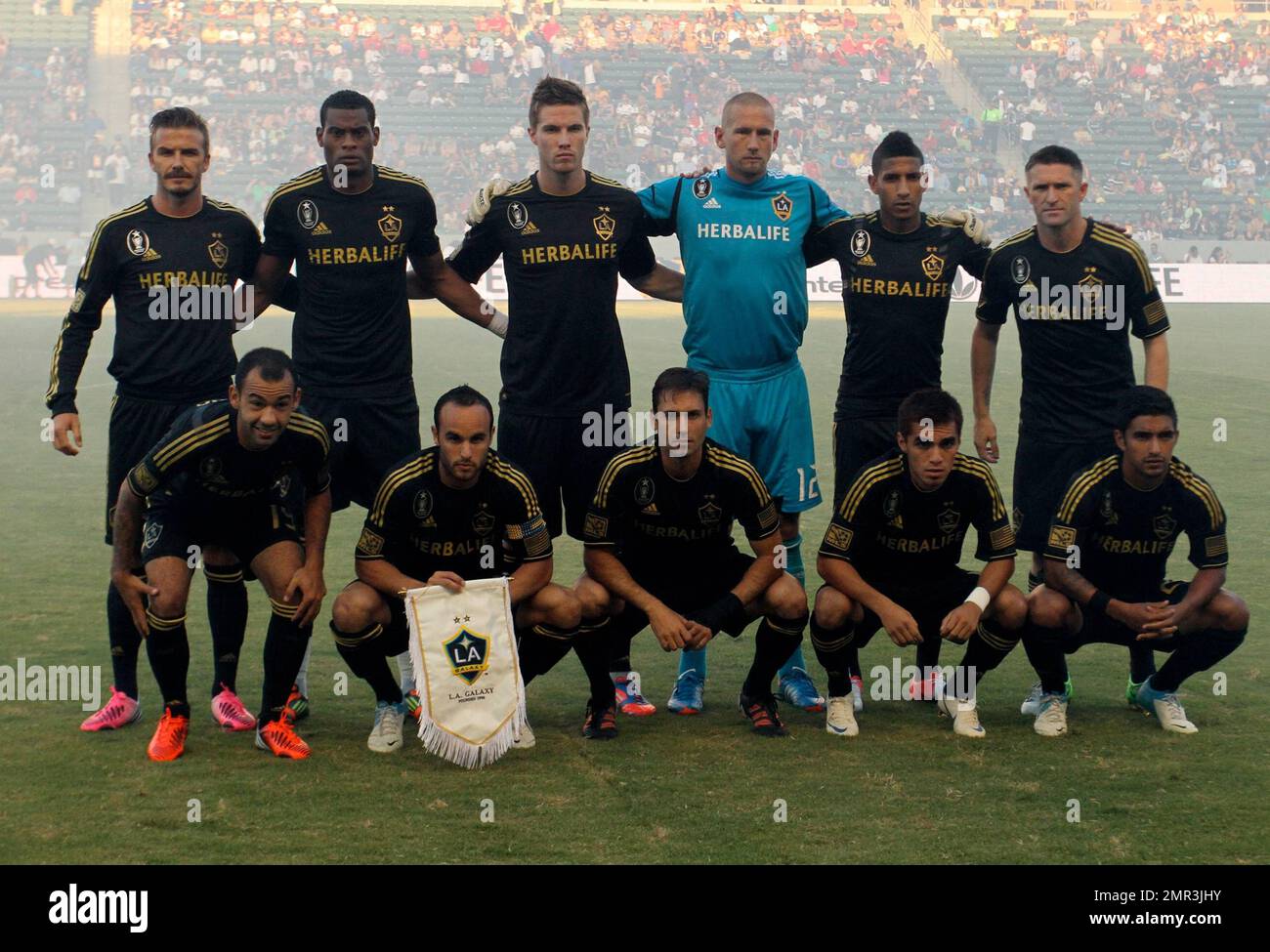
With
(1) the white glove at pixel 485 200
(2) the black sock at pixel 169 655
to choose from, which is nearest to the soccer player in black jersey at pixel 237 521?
(2) the black sock at pixel 169 655

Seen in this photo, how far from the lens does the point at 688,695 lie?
240 inches

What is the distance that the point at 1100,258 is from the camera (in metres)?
6.20

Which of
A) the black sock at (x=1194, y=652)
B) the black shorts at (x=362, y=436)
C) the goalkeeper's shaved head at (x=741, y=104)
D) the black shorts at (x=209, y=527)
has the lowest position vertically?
the black sock at (x=1194, y=652)

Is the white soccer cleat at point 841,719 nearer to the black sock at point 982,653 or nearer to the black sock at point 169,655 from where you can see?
the black sock at point 982,653

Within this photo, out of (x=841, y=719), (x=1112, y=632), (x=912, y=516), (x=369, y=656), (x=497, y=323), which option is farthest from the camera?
(x=497, y=323)

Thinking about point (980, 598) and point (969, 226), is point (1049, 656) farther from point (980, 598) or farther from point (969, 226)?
point (969, 226)

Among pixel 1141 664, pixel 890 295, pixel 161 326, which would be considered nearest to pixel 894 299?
pixel 890 295

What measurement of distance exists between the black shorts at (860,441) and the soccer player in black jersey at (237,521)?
2.16m

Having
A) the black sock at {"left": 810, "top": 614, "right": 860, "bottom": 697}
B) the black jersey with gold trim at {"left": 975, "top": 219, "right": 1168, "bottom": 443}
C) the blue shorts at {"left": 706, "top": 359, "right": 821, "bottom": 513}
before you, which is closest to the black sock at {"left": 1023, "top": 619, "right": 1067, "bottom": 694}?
the black sock at {"left": 810, "top": 614, "right": 860, "bottom": 697}

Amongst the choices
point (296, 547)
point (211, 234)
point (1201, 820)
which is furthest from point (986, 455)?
point (211, 234)

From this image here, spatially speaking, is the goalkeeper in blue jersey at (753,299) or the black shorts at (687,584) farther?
the goalkeeper in blue jersey at (753,299)

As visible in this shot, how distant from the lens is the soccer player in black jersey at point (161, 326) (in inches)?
233

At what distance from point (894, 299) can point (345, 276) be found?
2.25m

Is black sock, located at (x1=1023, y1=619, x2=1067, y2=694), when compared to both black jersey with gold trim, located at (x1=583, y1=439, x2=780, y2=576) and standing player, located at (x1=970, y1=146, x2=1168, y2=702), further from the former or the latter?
black jersey with gold trim, located at (x1=583, y1=439, x2=780, y2=576)
